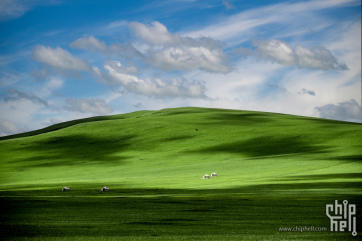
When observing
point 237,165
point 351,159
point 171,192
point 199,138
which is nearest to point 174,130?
point 199,138

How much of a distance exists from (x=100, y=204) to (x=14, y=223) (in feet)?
21.6

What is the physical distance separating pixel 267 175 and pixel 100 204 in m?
22.3

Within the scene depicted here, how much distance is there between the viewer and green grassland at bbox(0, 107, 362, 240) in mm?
15812

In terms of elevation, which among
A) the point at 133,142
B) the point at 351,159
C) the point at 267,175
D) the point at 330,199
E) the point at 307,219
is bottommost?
the point at 307,219

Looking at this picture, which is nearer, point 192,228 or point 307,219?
point 192,228

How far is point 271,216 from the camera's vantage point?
18.0 m

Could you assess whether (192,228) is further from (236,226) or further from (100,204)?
(100,204)

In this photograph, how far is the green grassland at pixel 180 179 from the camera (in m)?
15.8

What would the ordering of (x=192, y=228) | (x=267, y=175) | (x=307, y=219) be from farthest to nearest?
(x=267, y=175) → (x=307, y=219) → (x=192, y=228)

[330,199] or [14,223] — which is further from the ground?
[330,199]

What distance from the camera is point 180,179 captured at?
1597 inches

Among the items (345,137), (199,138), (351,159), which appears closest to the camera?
(351,159)

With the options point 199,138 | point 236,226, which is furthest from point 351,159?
point 236,226

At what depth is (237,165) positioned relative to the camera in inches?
1933
